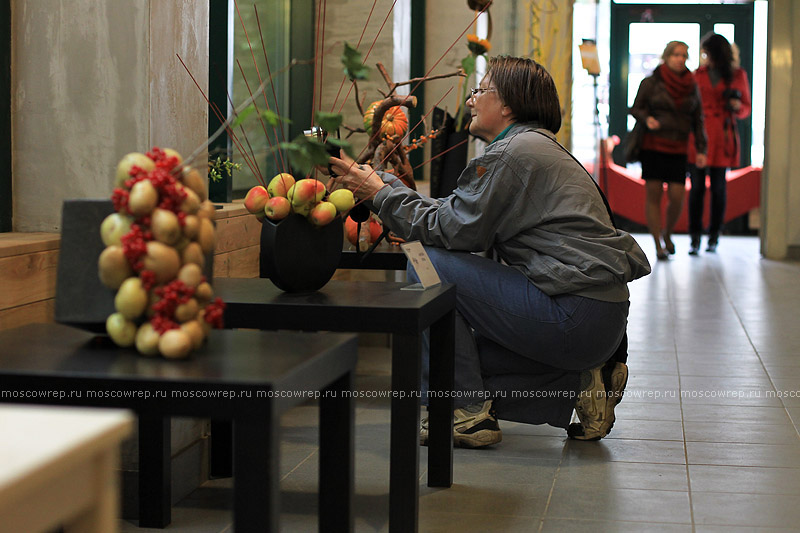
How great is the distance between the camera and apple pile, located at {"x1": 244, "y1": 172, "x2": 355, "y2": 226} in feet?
6.55

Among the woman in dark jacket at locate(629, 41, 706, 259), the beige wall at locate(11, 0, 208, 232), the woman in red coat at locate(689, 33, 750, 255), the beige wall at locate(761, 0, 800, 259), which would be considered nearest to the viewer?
the beige wall at locate(11, 0, 208, 232)

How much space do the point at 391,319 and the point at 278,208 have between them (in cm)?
33

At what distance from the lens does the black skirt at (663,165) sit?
296 inches

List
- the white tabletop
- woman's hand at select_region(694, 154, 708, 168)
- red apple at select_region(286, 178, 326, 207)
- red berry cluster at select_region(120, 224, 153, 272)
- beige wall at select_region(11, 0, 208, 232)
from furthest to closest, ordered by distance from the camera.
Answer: woman's hand at select_region(694, 154, 708, 168) → beige wall at select_region(11, 0, 208, 232) → red apple at select_region(286, 178, 326, 207) → red berry cluster at select_region(120, 224, 153, 272) → the white tabletop

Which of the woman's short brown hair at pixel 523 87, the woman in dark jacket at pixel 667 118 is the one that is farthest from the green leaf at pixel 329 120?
the woman in dark jacket at pixel 667 118

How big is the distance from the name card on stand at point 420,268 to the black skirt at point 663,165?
18.3 feet

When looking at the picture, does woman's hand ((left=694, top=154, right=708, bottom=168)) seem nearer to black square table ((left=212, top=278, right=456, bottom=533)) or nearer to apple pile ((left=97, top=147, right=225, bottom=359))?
black square table ((left=212, top=278, right=456, bottom=533))

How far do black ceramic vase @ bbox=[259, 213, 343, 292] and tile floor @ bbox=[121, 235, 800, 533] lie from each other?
0.52 m

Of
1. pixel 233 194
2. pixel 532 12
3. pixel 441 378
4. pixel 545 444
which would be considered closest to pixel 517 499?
pixel 441 378

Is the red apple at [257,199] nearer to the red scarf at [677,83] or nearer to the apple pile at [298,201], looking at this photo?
the apple pile at [298,201]

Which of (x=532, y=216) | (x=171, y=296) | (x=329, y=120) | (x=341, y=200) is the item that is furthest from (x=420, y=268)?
(x=171, y=296)

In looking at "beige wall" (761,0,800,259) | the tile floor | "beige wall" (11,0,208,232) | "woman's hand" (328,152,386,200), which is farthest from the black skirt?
"beige wall" (11,0,208,232)

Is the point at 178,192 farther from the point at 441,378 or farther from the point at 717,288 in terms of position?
the point at 717,288

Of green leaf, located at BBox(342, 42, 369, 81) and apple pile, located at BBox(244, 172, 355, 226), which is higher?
green leaf, located at BBox(342, 42, 369, 81)
